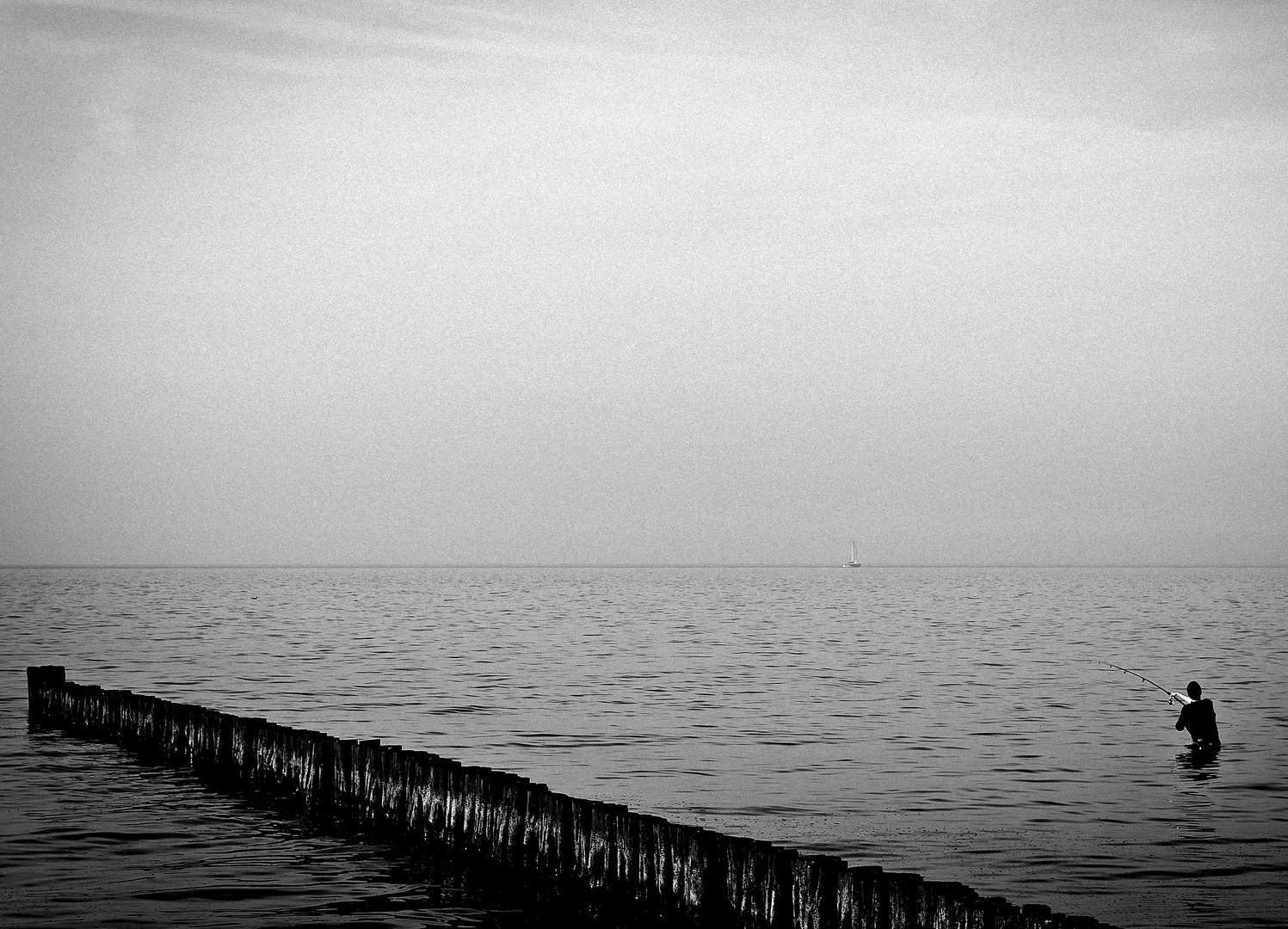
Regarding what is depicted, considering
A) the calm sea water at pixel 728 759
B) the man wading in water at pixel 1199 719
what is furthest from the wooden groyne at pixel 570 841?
the man wading in water at pixel 1199 719

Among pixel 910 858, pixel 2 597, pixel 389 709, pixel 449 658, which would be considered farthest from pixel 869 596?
pixel 910 858

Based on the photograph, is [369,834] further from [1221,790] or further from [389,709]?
[389,709]

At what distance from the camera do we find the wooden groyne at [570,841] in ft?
Answer: 28.9

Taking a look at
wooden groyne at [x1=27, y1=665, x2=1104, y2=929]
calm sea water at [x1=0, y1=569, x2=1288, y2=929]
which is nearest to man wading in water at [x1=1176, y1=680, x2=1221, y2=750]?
calm sea water at [x1=0, y1=569, x2=1288, y2=929]

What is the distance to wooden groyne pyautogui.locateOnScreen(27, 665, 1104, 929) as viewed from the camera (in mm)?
8797

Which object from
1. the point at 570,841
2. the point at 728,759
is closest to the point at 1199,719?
the point at 728,759

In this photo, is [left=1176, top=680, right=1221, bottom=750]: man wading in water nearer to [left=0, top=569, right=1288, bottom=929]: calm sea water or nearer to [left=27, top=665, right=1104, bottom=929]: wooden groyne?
[left=0, top=569, right=1288, bottom=929]: calm sea water

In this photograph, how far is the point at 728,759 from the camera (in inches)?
896

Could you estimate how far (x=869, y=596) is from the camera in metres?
120

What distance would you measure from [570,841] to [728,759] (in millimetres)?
11058

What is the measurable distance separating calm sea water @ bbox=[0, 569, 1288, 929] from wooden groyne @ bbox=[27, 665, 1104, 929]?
582 millimetres

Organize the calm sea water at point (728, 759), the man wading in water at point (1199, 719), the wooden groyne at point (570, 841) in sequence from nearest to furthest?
1. the wooden groyne at point (570, 841)
2. the calm sea water at point (728, 759)
3. the man wading in water at point (1199, 719)

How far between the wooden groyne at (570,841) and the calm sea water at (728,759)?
0.58 meters

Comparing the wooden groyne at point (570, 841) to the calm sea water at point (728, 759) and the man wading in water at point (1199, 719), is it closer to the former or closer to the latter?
the calm sea water at point (728, 759)
